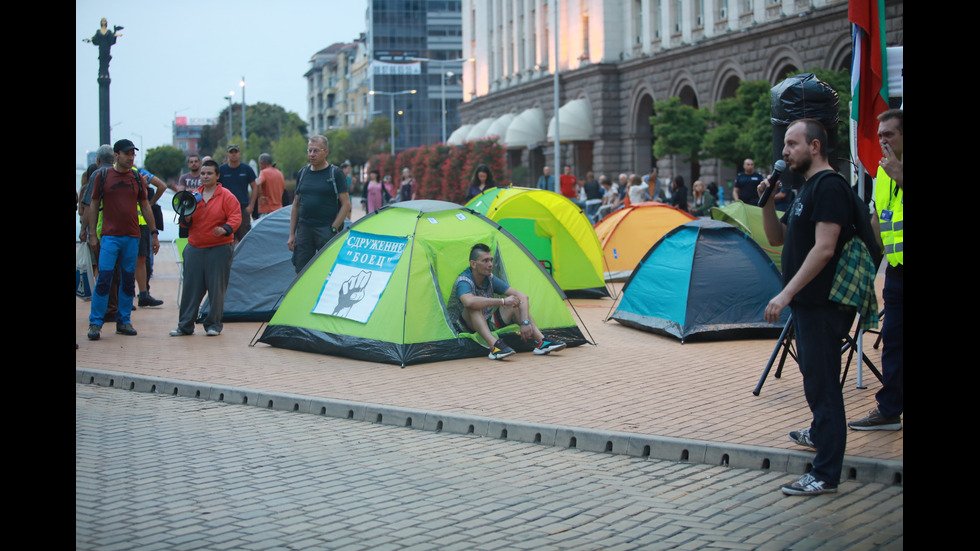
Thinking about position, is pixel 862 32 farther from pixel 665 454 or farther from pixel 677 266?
pixel 665 454

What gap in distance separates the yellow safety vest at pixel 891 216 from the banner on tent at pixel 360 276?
499 centimetres

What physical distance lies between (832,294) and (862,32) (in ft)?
13.8

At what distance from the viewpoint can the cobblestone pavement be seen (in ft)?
16.0

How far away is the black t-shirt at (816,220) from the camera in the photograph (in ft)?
17.5

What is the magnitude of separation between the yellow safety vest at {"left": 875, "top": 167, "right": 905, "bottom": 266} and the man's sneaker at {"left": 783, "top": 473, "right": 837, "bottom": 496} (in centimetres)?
171

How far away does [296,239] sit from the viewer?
37.9 feet

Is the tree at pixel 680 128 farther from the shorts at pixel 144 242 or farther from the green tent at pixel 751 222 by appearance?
the shorts at pixel 144 242

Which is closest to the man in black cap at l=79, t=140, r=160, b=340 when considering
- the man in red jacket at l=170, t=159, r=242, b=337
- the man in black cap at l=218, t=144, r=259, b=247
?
the man in red jacket at l=170, t=159, r=242, b=337

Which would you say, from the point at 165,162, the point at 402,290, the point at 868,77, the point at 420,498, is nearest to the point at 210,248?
the point at 402,290

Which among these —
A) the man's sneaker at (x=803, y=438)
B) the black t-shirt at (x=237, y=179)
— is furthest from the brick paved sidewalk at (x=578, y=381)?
the black t-shirt at (x=237, y=179)

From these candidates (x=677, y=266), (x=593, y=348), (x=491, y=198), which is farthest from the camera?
(x=491, y=198)

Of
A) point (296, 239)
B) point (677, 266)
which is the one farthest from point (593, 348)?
point (296, 239)

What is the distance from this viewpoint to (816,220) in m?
5.37

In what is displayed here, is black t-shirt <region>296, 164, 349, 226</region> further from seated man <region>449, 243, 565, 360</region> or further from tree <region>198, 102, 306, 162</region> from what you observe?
tree <region>198, 102, 306, 162</region>
